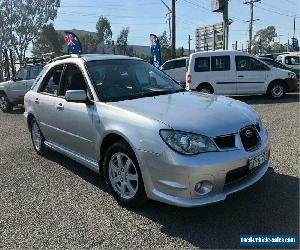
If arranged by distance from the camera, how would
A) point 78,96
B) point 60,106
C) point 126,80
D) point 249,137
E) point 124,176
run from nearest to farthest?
1. point 249,137
2. point 124,176
3. point 78,96
4. point 126,80
5. point 60,106

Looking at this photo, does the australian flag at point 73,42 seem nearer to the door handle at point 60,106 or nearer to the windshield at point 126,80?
the door handle at point 60,106

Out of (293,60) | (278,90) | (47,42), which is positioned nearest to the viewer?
(278,90)

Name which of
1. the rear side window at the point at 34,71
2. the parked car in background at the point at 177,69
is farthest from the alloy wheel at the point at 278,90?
the rear side window at the point at 34,71

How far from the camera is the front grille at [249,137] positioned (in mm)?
3904

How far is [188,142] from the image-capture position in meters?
3.64

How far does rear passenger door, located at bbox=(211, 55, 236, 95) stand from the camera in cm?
1445

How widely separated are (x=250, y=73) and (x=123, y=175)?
1113 cm

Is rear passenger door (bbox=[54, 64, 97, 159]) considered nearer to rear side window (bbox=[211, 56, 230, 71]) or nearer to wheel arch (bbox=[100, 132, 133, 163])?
wheel arch (bbox=[100, 132, 133, 163])

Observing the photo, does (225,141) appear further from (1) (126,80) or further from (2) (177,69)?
(2) (177,69)

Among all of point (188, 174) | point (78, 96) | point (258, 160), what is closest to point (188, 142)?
point (188, 174)

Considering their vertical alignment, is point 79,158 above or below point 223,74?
below

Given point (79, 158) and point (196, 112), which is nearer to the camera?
point (196, 112)

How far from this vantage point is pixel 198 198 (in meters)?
3.65

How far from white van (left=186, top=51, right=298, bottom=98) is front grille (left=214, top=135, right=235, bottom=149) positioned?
35.4ft
